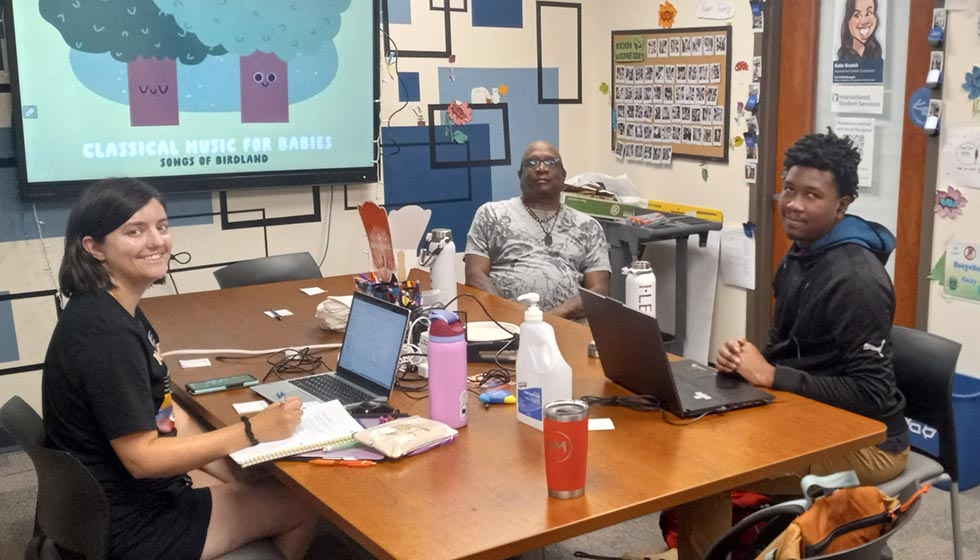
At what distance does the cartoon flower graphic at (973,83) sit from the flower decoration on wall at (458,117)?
232 centimetres

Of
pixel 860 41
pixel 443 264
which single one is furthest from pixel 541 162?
pixel 860 41

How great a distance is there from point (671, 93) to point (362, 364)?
2.98 meters

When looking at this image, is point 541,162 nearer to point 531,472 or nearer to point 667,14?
point 667,14

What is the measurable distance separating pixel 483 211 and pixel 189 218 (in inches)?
52.2

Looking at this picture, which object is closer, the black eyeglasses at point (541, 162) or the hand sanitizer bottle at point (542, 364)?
the hand sanitizer bottle at point (542, 364)

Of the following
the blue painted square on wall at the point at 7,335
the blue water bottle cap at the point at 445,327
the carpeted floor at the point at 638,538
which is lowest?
the carpeted floor at the point at 638,538

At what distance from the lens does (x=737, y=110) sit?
14.3 feet

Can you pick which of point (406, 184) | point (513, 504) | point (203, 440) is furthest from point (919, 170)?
point (203, 440)

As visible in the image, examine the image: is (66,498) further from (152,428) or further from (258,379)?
(258,379)

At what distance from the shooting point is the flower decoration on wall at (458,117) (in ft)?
15.7

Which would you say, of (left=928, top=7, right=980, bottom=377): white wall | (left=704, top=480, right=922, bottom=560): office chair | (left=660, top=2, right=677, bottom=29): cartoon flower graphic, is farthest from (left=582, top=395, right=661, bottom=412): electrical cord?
(left=660, top=2, right=677, bottom=29): cartoon flower graphic

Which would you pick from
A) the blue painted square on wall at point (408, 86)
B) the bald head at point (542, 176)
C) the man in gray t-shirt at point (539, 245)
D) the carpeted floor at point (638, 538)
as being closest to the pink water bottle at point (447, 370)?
the carpeted floor at point (638, 538)

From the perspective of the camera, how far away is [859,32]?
3799 mm

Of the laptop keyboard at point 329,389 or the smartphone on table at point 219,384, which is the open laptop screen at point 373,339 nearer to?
the laptop keyboard at point 329,389
